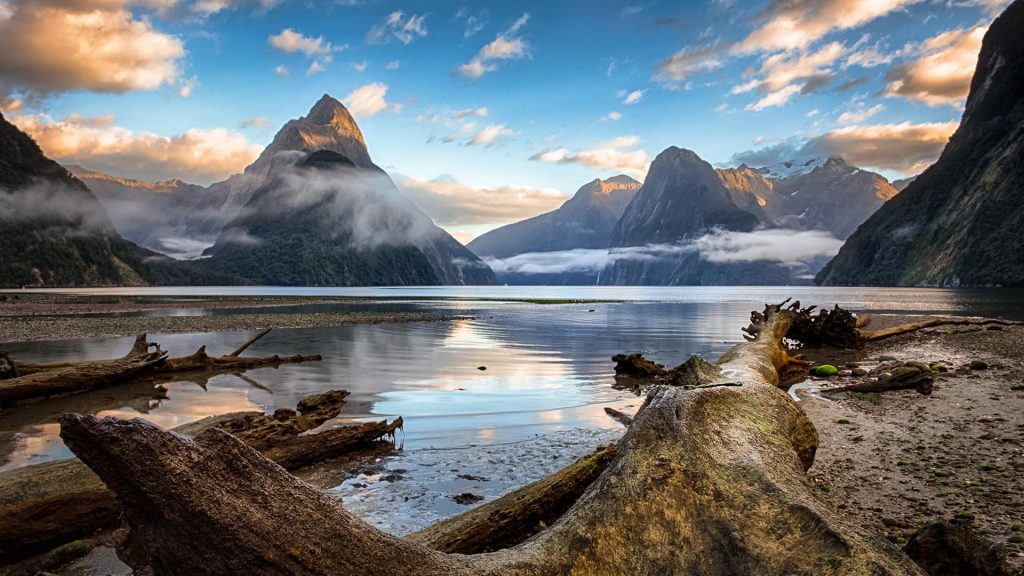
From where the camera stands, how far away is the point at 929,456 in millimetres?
8688

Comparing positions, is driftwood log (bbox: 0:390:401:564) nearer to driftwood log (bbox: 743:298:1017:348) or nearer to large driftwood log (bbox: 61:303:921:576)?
large driftwood log (bbox: 61:303:921:576)

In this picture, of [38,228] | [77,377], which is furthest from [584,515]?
[38,228]

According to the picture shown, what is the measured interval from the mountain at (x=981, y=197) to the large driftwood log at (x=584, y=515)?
564 feet

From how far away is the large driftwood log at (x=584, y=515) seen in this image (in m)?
2.63

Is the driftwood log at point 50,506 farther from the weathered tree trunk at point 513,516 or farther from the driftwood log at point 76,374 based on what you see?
the driftwood log at point 76,374

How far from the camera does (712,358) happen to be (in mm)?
24844

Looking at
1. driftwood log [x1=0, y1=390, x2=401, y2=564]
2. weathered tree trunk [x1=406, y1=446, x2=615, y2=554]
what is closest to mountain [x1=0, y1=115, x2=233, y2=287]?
driftwood log [x1=0, y1=390, x2=401, y2=564]

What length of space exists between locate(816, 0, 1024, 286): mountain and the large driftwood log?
172 meters

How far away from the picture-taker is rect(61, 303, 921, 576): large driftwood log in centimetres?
263

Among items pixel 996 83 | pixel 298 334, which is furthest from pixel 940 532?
pixel 996 83

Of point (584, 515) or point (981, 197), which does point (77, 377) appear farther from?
point (981, 197)

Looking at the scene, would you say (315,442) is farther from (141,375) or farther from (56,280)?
(56,280)

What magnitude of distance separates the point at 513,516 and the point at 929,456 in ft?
23.7

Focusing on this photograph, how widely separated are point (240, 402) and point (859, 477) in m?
14.0
